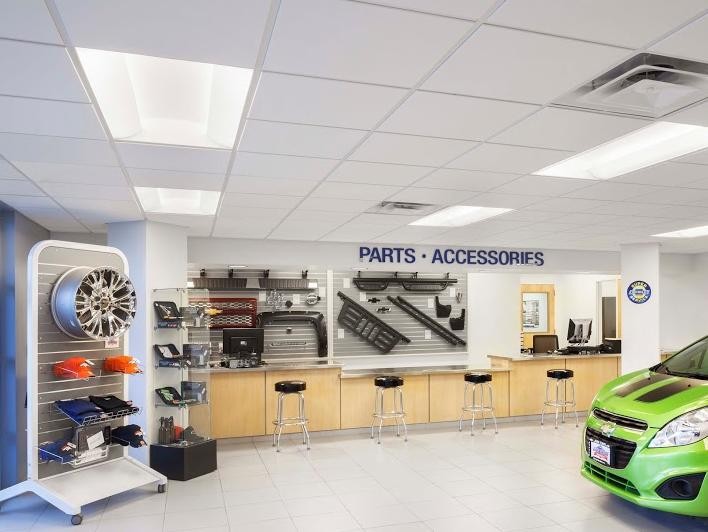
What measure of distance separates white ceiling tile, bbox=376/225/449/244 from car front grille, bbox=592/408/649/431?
272 cm

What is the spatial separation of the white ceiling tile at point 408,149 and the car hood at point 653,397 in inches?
100

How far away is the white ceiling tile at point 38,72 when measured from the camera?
203 centimetres

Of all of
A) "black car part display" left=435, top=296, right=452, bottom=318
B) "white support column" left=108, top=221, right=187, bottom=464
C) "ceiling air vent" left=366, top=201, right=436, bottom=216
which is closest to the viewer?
"ceiling air vent" left=366, top=201, right=436, bottom=216

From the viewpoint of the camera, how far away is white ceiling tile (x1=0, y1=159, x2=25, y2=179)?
11.9ft

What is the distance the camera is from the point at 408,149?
329 centimetres

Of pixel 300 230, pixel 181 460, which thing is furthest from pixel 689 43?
pixel 181 460

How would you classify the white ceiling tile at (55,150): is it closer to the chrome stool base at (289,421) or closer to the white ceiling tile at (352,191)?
the white ceiling tile at (352,191)

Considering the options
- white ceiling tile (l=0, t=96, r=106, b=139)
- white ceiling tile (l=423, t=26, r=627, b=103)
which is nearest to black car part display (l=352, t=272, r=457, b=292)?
white ceiling tile (l=0, t=96, r=106, b=139)

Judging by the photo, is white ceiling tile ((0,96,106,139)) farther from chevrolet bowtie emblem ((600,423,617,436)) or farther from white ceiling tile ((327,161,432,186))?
chevrolet bowtie emblem ((600,423,617,436))

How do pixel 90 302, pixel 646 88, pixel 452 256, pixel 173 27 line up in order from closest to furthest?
pixel 173 27, pixel 646 88, pixel 90 302, pixel 452 256

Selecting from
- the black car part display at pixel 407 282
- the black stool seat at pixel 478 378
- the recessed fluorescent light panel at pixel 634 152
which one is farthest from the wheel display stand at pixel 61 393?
the black car part display at pixel 407 282

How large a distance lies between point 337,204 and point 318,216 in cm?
70

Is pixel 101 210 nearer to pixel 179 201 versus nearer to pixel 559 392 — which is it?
pixel 179 201

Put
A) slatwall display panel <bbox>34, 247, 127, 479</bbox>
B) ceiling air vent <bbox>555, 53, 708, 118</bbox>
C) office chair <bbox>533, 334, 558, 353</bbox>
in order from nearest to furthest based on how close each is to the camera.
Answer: ceiling air vent <bbox>555, 53, 708, 118</bbox> < slatwall display panel <bbox>34, 247, 127, 479</bbox> < office chair <bbox>533, 334, 558, 353</bbox>
